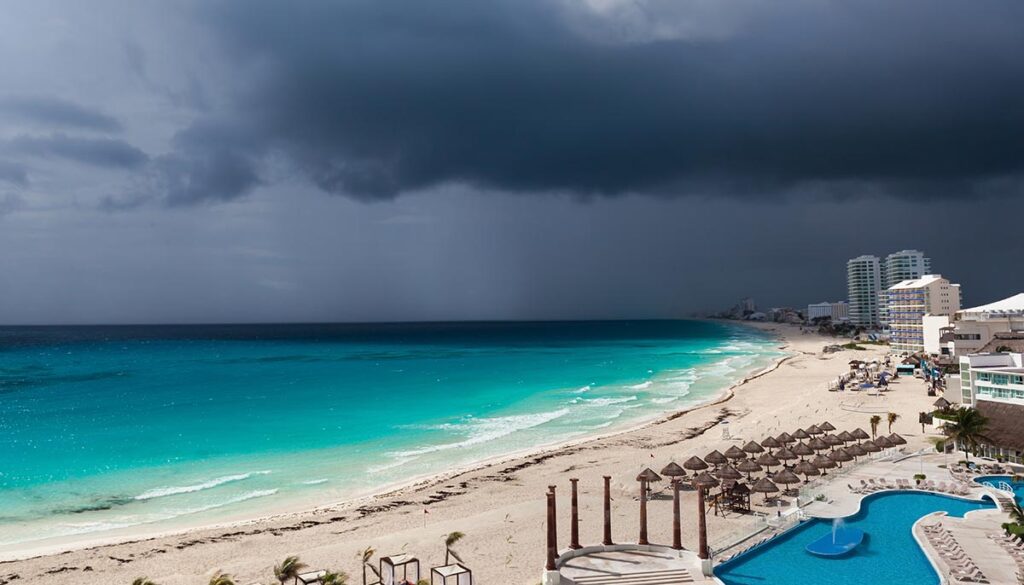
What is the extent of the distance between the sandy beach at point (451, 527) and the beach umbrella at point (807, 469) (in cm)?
547

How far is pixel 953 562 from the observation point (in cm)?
1761

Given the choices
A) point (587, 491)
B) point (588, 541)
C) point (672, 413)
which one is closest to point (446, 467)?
point (587, 491)

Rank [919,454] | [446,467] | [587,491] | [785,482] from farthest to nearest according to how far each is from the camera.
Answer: [446,467] → [919,454] → [587,491] → [785,482]

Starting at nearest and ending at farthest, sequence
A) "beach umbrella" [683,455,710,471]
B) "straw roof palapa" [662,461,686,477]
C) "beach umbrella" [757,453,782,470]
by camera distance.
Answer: "straw roof palapa" [662,461,686,477], "beach umbrella" [683,455,710,471], "beach umbrella" [757,453,782,470]

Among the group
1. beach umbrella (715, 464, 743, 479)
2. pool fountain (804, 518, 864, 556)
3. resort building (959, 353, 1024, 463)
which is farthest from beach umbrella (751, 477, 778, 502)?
resort building (959, 353, 1024, 463)

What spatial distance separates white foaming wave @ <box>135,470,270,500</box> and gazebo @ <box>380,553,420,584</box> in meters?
18.6

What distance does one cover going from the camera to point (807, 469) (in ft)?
92.0

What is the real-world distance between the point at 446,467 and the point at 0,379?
8869 cm

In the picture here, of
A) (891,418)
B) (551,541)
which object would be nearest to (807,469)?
(891,418)

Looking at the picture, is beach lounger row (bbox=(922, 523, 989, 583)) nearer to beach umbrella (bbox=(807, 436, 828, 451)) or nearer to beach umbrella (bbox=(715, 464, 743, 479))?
beach umbrella (bbox=(715, 464, 743, 479))

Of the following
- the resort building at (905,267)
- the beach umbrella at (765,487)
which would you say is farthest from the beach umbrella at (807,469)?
the resort building at (905,267)

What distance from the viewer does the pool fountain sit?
19.3 m

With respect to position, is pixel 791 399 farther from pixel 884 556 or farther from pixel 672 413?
pixel 884 556

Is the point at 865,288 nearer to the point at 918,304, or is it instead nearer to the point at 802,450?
the point at 918,304
